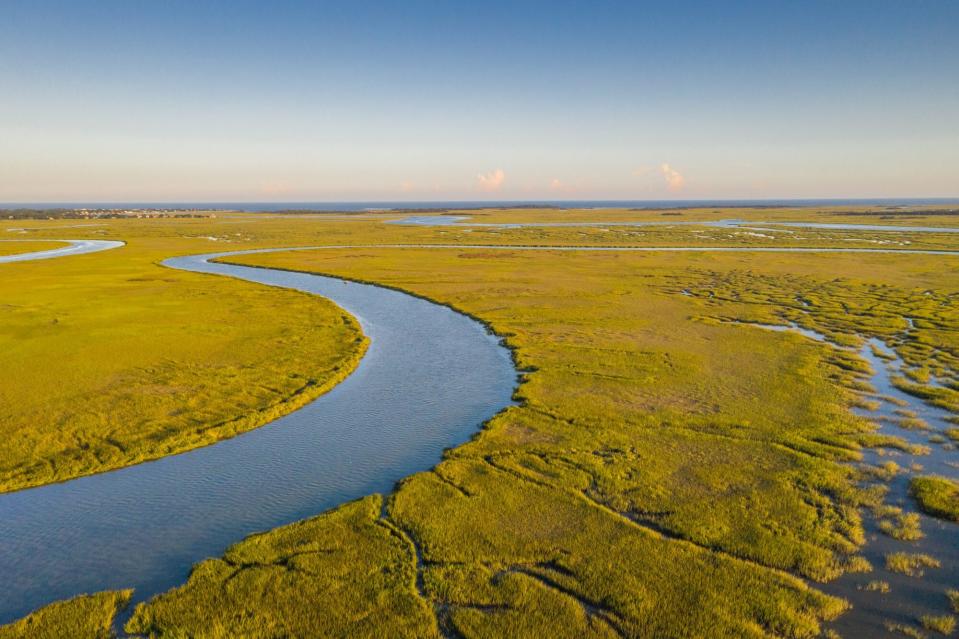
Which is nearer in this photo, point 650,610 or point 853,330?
point 650,610

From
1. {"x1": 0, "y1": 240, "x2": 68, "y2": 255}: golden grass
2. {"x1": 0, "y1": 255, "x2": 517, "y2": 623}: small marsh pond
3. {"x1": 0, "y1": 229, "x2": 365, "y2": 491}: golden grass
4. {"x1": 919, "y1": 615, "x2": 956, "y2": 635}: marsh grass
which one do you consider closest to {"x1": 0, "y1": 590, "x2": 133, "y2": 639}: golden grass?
{"x1": 0, "y1": 255, "x2": 517, "y2": 623}: small marsh pond

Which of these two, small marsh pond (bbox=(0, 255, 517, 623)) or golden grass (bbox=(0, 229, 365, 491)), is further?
golden grass (bbox=(0, 229, 365, 491))

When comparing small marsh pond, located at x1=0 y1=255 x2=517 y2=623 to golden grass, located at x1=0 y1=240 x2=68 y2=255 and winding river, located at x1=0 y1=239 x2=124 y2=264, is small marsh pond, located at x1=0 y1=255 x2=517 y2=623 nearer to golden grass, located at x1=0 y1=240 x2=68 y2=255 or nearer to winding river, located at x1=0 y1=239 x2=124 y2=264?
winding river, located at x1=0 y1=239 x2=124 y2=264

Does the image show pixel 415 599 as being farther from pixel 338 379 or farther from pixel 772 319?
pixel 772 319

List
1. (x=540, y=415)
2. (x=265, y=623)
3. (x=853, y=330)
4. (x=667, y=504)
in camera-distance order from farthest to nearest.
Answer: (x=853, y=330)
(x=540, y=415)
(x=667, y=504)
(x=265, y=623)

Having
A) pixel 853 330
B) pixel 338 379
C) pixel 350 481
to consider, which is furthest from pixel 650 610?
pixel 853 330

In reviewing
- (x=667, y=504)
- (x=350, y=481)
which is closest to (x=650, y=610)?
(x=667, y=504)

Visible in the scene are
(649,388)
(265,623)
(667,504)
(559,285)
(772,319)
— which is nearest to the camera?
(265,623)
